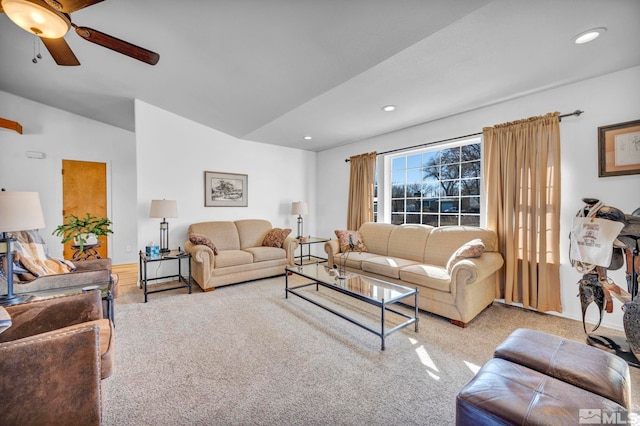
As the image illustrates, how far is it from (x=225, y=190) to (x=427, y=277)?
12.2ft

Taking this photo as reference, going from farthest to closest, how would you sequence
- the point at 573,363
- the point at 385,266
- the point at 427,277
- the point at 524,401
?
the point at 385,266 → the point at 427,277 → the point at 573,363 → the point at 524,401

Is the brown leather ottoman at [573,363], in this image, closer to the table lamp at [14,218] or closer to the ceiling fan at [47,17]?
the table lamp at [14,218]

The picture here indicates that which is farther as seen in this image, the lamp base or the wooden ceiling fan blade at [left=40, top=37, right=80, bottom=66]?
the wooden ceiling fan blade at [left=40, top=37, right=80, bottom=66]

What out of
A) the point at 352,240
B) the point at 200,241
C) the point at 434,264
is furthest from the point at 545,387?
the point at 200,241

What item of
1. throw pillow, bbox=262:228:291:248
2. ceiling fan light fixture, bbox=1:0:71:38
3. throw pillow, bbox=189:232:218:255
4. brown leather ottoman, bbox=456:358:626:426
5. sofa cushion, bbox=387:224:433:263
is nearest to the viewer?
brown leather ottoman, bbox=456:358:626:426

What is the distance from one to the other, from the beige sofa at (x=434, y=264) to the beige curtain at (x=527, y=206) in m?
0.20

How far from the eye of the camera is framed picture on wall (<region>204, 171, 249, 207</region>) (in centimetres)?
468

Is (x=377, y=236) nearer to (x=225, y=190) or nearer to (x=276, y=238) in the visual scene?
(x=276, y=238)

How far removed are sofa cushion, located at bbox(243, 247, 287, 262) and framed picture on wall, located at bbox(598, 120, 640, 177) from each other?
4.00m

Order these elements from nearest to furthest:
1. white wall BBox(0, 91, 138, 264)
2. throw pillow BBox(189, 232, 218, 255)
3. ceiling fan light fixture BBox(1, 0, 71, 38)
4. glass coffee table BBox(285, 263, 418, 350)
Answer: ceiling fan light fixture BBox(1, 0, 71, 38), glass coffee table BBox(285, 263, 418, 350), throw pillow BBox(189, 232, 218, 255), white wall BBox(0, 91, 138, 264)

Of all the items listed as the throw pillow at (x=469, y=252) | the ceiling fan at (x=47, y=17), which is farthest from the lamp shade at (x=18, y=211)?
the throw pillow at (x=469, y=252)

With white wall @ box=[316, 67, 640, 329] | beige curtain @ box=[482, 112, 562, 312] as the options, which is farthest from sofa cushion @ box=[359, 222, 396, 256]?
white wall @ box=[316, 67, 640, 329]

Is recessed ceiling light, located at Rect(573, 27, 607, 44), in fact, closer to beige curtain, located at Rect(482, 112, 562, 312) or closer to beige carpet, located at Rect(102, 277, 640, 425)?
beige curtain, located at Rect(482, 112, 562, 312)

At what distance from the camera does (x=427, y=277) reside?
2.81m
